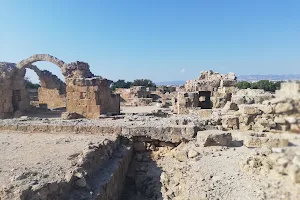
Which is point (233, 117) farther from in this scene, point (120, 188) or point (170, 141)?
point (120, 188)

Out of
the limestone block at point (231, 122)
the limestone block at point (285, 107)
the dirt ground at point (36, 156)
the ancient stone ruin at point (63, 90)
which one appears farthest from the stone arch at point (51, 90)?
the limestone block at point (285, 107)

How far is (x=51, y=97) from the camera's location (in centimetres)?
2322

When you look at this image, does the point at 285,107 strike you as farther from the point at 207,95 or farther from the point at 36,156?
the point at 207,95

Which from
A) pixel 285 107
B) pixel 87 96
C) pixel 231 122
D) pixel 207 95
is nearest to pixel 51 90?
pixel 87 96

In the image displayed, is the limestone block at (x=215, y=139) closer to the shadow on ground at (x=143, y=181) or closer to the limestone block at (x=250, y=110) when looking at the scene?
the limestone block at (x=250, y=110)

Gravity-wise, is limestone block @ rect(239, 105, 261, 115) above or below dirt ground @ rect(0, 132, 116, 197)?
above

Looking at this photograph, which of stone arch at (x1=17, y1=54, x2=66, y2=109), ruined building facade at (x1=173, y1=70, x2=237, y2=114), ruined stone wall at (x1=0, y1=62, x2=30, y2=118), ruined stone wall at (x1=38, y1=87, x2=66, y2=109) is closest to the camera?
ruined building facade at (x1=173, y1=70, x2=237, y2=114)

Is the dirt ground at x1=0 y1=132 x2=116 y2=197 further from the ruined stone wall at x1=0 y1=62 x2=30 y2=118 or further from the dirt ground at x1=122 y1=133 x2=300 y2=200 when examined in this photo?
the ruined stone wall at x1=0 y1=62 x2=30 y2=118

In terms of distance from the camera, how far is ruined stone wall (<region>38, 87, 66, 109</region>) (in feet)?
75.8

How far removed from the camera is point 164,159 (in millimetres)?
6969

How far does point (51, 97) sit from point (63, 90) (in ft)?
3.92

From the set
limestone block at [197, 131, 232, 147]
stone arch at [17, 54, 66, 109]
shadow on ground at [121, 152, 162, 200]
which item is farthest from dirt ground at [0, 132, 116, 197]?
stone arch at [17, 54, 66, 109]

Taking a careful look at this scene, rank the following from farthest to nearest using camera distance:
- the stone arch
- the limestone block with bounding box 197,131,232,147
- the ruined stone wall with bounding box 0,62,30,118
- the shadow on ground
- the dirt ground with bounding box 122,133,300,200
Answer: the stone arch
the ruined stone wall with bounding box 0,62,30,118
the limestone block with bounding box 197,131,232,147
the shadow on ground
the dirt ground with bounding box 122,133,300,200

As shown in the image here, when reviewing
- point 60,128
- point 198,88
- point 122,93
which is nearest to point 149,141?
point 60,128
